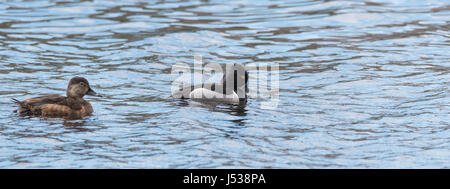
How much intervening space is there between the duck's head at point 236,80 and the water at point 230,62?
58 centimetres

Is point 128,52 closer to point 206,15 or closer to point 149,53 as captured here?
point 149,53

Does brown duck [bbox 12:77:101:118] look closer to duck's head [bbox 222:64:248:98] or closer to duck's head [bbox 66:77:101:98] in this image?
duck's head [bbox 66:77:101:98]

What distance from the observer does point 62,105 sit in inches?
397

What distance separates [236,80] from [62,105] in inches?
124

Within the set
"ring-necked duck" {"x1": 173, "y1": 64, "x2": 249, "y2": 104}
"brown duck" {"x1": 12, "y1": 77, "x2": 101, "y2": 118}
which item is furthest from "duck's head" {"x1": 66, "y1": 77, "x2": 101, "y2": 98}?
"ring-necked duck" {"x1": 173, "y1": 64, "x2": 249, "y2": 104}

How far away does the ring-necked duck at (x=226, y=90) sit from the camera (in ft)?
38.3

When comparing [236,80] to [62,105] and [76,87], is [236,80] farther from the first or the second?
[62,105]

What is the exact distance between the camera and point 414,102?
37.1 feet

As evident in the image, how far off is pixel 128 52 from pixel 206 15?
4403 mm

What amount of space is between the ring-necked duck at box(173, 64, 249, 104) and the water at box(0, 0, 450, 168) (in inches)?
12.7

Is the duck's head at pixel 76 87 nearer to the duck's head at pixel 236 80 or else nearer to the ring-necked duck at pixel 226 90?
the ring-necked duck at pixel 226 90

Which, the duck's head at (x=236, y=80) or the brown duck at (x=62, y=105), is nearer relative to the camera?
the brown duck at (x=62, y=105)

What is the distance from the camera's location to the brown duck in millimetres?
9961

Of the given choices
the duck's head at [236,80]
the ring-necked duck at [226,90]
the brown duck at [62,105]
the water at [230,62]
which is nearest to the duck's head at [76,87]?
the brown duck at [62,105]
